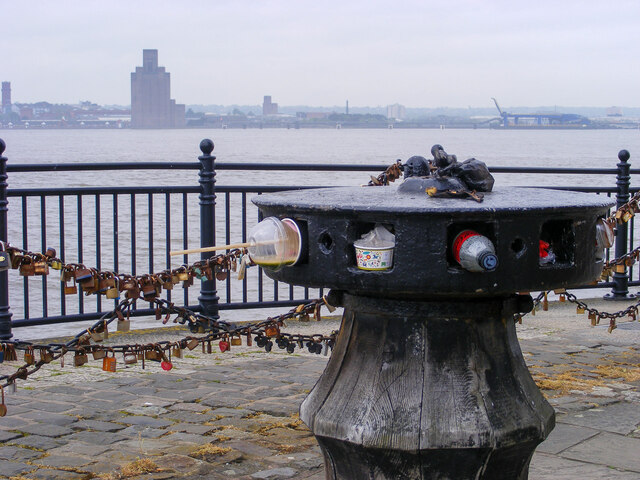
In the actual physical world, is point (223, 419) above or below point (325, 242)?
below

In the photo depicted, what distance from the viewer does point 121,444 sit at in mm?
4828

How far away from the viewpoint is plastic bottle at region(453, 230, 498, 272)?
282 centimetres

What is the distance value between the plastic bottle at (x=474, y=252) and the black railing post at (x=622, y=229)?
6860 mm

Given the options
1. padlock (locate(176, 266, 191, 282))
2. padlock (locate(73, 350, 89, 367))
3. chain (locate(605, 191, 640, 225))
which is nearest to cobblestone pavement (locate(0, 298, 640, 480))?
padlock (locate(73, 350, 89, 367))

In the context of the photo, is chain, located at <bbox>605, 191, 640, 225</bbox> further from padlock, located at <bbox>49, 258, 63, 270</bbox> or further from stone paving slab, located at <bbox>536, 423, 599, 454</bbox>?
padlock, located at <bbox>49, 258, 63, 270</bbox>

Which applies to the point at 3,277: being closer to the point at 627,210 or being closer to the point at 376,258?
the point at 627,210

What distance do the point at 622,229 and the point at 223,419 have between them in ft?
19.3

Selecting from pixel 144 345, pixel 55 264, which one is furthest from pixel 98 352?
pixel 55 264

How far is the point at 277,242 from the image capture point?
317cm

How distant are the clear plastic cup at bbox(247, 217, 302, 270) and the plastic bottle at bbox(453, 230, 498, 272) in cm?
57

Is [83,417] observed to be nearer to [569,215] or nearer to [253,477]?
[253,477]

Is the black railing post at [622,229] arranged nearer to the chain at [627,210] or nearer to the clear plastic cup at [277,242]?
the chain at [627,210]

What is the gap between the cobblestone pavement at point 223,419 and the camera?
4.47 metres

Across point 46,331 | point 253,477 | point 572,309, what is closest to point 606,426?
point 253,477
